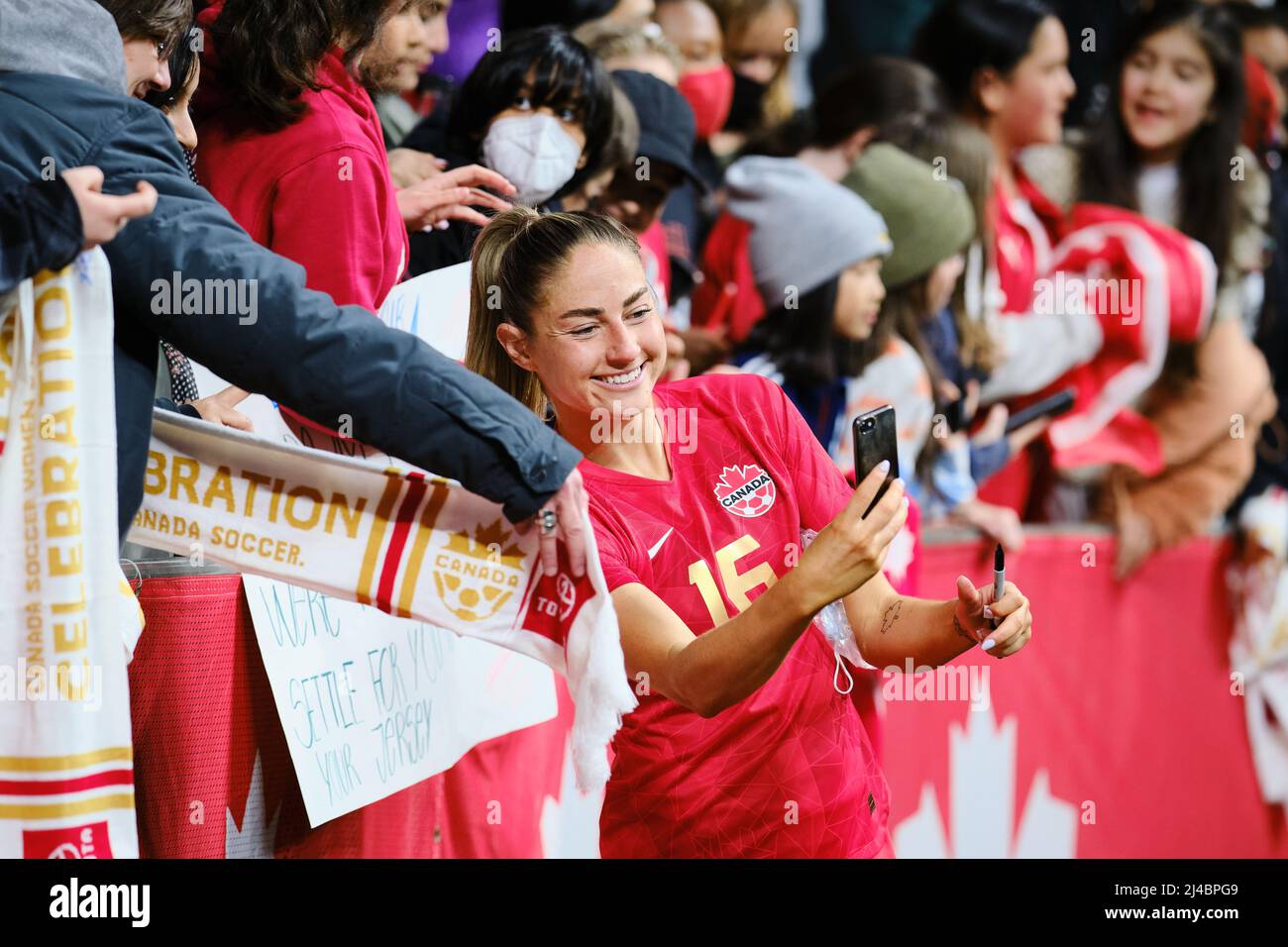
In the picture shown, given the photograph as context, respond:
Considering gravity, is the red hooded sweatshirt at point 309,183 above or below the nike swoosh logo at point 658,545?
above

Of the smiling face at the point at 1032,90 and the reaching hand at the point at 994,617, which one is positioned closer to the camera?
the reaching hand at the point at 994,617

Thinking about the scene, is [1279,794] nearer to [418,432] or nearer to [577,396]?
[577,396]

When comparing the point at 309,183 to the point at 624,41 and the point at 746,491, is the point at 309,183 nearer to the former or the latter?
the point at 746,491

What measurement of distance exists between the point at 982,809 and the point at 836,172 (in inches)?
83.8

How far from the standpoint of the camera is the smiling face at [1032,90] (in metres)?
6.11

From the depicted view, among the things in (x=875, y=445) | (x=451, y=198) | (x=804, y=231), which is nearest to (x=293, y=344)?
(x=875, y=445)

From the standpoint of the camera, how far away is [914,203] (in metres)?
5.40

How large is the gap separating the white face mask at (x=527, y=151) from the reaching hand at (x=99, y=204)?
1.63m

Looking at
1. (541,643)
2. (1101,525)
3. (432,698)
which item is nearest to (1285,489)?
(1101,525)

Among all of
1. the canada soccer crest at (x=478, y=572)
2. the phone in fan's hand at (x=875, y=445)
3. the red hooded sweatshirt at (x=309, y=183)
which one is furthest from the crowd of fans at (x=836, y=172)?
the phone in fan's hand at (x=875, y=445)

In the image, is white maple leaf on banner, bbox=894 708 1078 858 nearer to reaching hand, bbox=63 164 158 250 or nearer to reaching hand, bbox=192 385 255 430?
reaching hand, bbox=192 385 255 430

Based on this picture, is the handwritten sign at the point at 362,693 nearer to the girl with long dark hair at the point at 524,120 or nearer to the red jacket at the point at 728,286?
the girl with long dark hair at the point at 524,120

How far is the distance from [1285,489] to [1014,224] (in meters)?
1.46

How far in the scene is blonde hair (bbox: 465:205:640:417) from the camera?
3006 millimetres
